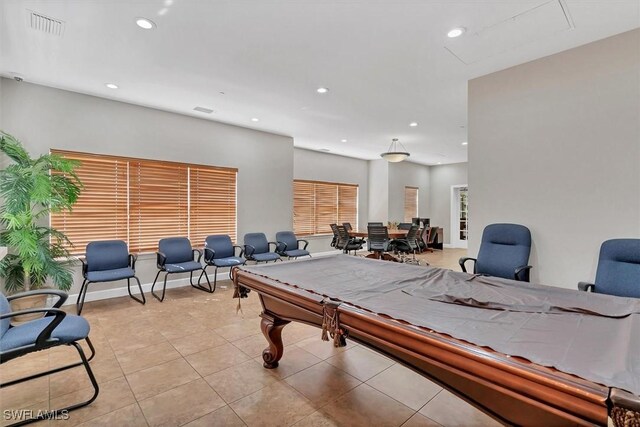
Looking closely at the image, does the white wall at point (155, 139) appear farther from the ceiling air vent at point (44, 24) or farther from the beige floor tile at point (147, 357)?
the beige floor tile at point (147, 357)

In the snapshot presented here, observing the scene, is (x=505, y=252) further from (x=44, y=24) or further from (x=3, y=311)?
(x=44, y=24)

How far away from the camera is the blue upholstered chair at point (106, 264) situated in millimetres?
3814

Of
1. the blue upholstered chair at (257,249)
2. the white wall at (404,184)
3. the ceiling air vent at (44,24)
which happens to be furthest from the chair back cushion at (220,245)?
the white wall at (404,184)

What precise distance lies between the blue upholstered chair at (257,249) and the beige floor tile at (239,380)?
2756mm

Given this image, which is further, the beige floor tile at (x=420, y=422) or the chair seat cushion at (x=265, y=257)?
the chair seat cushion at (x=265, y=257)

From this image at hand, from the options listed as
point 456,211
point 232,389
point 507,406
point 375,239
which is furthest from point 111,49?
point 456,211

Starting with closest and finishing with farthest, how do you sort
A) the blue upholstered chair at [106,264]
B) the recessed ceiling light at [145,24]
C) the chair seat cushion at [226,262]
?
the recessed ceiling light at [145,24] → the blue upholstered chair at [106,264] → the chair seat cushion at [226,262]

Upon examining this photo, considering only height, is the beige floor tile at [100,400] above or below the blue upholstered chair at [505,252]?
below

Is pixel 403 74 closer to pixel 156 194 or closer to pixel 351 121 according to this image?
pixel 351 121

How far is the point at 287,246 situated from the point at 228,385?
383 cm

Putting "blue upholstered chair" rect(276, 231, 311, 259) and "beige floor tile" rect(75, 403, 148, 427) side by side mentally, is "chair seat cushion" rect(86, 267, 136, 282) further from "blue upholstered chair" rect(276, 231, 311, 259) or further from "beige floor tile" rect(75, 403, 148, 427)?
"blue upholstered chair" rect(276, 231, 311, 259)

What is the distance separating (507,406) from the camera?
1.14 meters

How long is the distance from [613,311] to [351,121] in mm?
4618

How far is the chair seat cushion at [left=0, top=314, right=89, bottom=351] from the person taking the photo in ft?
6.08
